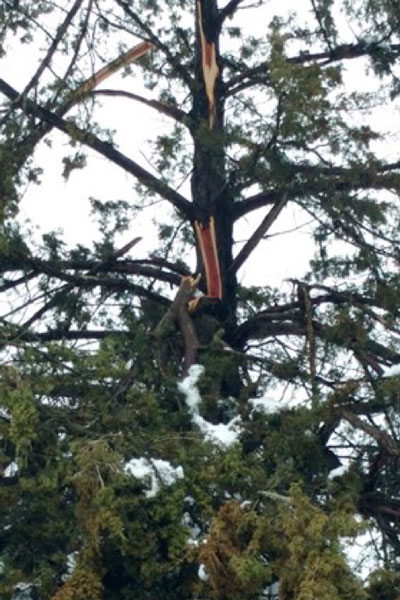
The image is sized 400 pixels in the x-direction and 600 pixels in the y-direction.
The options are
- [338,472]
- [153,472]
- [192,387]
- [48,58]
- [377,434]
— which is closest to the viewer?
[153,472]

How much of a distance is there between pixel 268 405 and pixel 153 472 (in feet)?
6.14

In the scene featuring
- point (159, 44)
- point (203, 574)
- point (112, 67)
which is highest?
point (159, 44)

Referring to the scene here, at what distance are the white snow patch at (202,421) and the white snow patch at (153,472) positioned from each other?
1.82 feet

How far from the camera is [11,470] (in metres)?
10.9

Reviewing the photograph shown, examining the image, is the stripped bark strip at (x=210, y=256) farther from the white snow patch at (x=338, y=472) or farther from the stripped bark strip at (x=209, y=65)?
the white snow patch at (x=338, y=472)

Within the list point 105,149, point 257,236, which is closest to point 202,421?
point 257,236

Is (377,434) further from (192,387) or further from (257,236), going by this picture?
(257,236)

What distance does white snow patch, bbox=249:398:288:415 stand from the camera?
11.8 meters

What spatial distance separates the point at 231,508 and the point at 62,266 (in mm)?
4543

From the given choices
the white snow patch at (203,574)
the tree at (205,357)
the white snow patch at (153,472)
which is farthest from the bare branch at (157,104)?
the white snow patch at (203,574)

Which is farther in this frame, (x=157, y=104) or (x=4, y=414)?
(x=157, y=104)

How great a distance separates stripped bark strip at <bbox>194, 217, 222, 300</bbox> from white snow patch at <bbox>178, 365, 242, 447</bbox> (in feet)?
5.74

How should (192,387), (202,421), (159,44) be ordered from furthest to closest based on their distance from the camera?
1. (159,44)
2. (192,387)
3. (202,421)

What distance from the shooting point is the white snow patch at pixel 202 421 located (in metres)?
11.0
